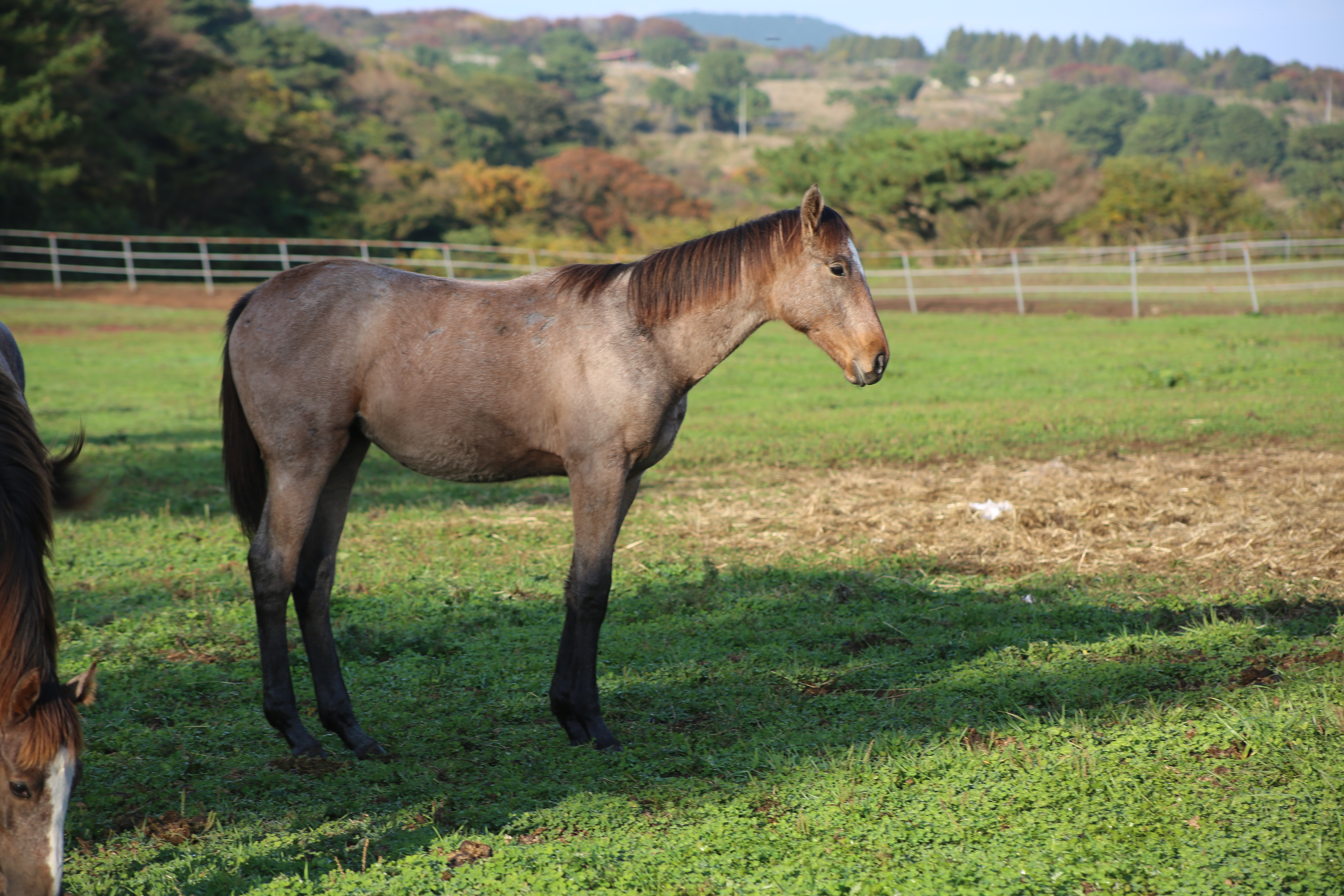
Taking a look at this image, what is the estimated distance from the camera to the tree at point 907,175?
36.8 meters

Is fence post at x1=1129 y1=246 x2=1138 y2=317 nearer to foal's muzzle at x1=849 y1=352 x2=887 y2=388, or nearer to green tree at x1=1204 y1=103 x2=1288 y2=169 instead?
foal's muzzle at x1=849 y1=352 x2=887 y2=388

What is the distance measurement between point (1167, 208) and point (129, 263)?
36.9m

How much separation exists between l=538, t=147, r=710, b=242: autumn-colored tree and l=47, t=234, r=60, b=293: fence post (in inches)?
869

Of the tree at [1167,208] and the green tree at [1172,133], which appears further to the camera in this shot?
the green tree at [1172,133]

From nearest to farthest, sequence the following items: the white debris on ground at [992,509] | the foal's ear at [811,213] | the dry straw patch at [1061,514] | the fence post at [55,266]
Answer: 1. the foal's ear at [811,213]
2. the dry straw patch at [1061,514]
3. the white debris on ground at [992,509]
4. the fence post at [55,266]

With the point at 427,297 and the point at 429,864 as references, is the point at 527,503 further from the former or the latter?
the point at 429,864

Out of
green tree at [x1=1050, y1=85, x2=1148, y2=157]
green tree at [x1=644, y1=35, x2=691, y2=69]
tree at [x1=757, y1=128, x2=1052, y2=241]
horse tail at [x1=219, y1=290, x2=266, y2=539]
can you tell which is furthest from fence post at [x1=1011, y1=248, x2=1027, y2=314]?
green tree at [x1=644, y1=35, x2=691, y2=69]

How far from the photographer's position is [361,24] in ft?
539

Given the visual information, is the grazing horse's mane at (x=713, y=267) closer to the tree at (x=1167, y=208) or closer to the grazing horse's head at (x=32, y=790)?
the grazing horse's head at (x=32, y=790)

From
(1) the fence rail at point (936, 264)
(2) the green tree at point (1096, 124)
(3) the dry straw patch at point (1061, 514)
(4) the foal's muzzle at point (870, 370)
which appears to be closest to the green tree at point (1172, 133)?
(2) the green tree at point (1096, 124)

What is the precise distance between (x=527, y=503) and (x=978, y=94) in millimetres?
157686

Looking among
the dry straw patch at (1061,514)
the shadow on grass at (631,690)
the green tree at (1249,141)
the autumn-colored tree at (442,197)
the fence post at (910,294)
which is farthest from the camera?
the green tree at (1249,141)

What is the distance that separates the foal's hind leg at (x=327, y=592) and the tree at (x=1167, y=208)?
133ft

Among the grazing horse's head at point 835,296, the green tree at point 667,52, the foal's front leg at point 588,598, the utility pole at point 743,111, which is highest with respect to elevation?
the green tree at point 667,52
